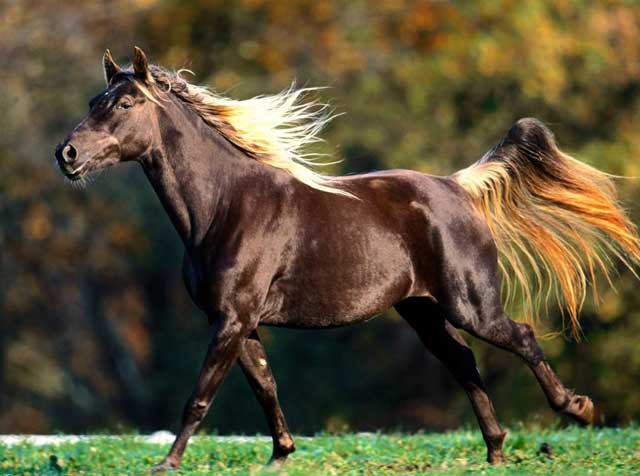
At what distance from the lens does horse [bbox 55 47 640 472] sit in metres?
8.58

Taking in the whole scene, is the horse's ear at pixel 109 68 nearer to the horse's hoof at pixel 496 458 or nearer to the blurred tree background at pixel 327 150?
the horse's hoof at pixel 496 458

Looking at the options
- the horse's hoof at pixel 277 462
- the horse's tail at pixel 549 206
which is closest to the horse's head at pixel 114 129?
the horse's hoof at pixel 277 462

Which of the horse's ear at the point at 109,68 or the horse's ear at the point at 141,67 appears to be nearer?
the horse's ear at the point at 141,67

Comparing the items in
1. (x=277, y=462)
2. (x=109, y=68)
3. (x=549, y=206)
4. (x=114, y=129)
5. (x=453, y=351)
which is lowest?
(x=277, y=462)

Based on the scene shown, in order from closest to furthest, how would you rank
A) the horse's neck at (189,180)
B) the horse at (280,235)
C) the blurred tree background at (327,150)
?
the horse at (280,235) → the horse's neck at (189,180) → the blurred tree background at (327,150)

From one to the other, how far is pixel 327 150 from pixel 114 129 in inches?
565

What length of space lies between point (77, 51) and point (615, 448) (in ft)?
69.8

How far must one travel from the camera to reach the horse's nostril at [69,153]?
8.45m

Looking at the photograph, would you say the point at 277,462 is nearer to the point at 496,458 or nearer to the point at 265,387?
the point at 265,387

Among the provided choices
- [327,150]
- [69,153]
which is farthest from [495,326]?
[327,150]

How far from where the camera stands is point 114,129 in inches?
339

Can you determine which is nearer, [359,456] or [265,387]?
[265,387]

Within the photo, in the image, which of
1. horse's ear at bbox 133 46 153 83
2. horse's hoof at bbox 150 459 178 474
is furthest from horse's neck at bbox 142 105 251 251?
horse's hoof at bbox 150 459 178 474

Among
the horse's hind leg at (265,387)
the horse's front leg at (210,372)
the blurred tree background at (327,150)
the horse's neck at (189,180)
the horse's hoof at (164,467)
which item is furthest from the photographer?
the blurred tree background at (327,150)
